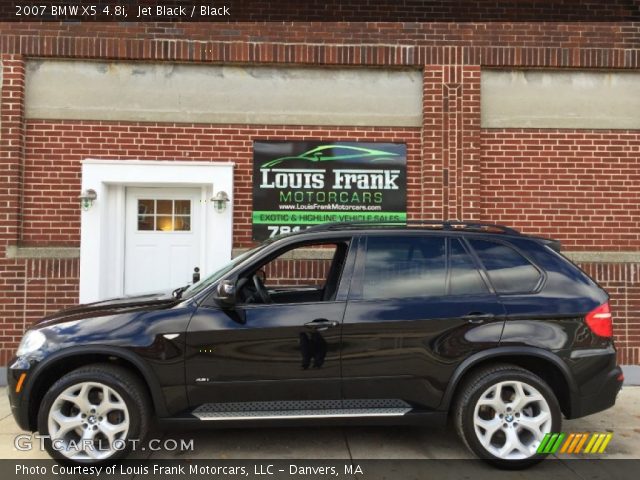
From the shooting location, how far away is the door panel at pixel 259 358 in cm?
363

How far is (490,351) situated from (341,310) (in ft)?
3.76

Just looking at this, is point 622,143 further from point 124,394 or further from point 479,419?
point 124,394

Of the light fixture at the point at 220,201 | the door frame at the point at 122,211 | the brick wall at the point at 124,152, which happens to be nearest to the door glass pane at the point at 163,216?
the door frame at the point at 122,211

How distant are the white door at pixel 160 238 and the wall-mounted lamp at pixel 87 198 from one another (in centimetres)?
45

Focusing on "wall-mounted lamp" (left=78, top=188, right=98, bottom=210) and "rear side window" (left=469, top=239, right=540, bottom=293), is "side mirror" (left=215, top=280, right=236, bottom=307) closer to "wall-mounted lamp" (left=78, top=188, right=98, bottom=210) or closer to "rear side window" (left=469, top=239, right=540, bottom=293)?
"rear side window" (left=469, top=239, right=540, bottom=293)

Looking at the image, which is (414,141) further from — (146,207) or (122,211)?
(122,211)

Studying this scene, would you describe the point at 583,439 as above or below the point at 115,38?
below

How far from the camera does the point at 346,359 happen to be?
3.68 metres

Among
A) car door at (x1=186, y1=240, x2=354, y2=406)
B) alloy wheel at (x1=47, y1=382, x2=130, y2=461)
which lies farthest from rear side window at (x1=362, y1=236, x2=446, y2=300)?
alloy wheel at (x1=47, y1=382, x2=130, y2=461)

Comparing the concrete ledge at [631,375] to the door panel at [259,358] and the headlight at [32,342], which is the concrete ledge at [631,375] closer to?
the door panel at [259,358]

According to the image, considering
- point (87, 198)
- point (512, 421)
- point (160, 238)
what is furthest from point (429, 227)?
point (87, 198)

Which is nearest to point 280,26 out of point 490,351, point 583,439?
point 490,351

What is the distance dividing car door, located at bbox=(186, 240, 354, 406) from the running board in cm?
4

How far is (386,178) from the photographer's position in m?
6.79
